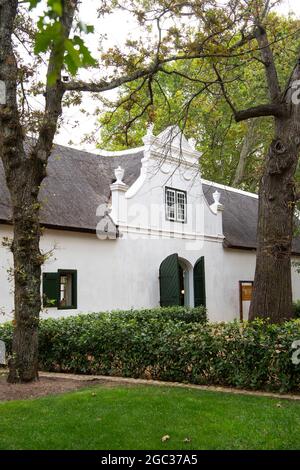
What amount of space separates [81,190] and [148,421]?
39.0 feet

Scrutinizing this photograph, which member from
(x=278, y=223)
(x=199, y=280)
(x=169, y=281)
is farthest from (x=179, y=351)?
(x=199, y=280)

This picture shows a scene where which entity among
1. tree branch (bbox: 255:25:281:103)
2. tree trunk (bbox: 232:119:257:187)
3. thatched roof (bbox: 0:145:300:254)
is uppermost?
tree trunk (bbox: 232:119:257:187)

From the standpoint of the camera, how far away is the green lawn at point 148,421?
17.0 ft

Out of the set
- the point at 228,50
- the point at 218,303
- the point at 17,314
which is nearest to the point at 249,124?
the point at 218,303

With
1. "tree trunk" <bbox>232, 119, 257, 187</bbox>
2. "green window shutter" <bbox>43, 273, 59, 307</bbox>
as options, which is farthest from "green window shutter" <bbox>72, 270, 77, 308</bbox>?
"tree trunk" <bbox>232, 119, 257, 187</bbox>

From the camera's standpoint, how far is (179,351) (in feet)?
28.5

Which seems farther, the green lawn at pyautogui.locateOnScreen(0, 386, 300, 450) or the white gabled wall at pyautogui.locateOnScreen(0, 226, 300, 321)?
the white gabled wall at pyautogui.locateOnScreen(0, 226, 300, 321)

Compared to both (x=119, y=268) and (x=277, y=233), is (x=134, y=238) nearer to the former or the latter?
(x=119, y=268)

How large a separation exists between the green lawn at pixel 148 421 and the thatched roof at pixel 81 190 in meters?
6.53

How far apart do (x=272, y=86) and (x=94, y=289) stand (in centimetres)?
812

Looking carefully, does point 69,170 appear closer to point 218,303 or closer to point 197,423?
point 218,303

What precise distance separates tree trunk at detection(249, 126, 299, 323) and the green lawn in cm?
428

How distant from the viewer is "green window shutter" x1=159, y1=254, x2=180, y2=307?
17.9m

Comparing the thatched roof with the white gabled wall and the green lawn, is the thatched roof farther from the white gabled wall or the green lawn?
the green lawn
